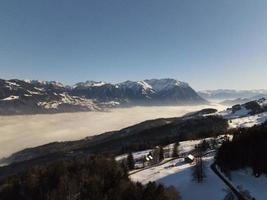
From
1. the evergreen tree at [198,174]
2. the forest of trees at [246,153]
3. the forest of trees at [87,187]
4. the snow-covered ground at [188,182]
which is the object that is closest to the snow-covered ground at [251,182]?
the forest of trees at [246,153]

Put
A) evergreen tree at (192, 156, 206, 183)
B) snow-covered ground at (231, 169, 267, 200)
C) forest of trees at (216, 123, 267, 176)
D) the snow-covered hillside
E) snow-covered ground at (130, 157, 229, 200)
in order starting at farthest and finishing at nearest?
evergreen tree at (192, 156, 206, 183)
forest of trees at (216, 123, 267, 176)
the snow-covered hillside
snow-covered ground at (130, 157, 229, 200)
snow-covered ground at (231, 169, 267, 200)

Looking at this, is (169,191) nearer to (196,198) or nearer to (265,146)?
(196,198)

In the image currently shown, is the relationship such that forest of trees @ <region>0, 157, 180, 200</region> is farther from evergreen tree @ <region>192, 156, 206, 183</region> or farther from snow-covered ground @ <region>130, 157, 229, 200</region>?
evergreen tree @ <region>192, 156, 206, 183</region>

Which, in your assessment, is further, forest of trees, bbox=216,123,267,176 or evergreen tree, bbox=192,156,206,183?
evergreen tree, bbox=192,156,206,183

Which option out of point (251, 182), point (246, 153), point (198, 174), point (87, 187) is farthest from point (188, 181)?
point (87, 187)

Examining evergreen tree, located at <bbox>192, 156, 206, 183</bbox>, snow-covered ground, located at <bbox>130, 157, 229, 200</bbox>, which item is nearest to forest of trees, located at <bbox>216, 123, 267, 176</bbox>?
snow-covered ground, located at <bbox>130, 157, 229, 200</bbox>
